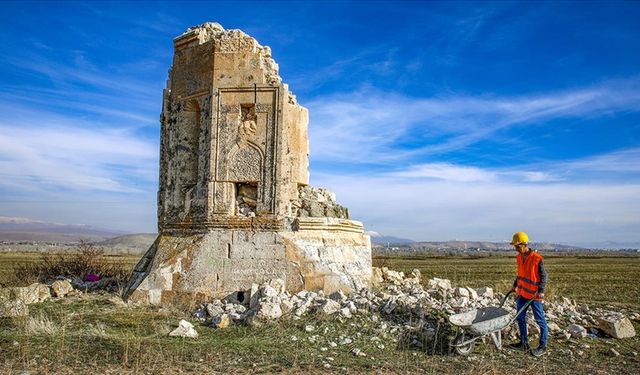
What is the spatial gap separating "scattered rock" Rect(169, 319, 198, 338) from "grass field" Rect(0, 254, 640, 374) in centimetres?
13

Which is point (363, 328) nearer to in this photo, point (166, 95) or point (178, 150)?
point (178, 150)

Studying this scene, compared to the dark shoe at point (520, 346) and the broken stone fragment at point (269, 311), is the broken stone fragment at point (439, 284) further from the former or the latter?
the broken stone fragment at point (269, 311)

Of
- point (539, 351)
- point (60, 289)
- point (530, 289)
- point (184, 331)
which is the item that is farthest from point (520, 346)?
point (60, 289)

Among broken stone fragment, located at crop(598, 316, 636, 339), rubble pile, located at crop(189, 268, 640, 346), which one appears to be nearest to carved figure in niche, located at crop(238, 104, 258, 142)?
rubble pile, located at crop(189, 268, 640, 346)

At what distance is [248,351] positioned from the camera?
6.91m

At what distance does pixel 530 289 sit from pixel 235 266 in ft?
16.6

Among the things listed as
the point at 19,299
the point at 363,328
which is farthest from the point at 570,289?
the point at 19,299

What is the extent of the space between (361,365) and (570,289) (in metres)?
13.4

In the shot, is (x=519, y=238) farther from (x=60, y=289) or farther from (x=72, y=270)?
(x=72, y=270)

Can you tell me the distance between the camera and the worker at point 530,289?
7.39m

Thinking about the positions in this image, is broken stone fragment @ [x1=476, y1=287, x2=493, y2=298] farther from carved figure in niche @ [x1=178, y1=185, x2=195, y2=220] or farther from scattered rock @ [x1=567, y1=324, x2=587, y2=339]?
carved figure in niche @ [x1=178, y1=185, x2=195, y2=220]

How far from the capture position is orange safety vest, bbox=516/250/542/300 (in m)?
7.45

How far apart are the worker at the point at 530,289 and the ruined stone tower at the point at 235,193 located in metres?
3.37

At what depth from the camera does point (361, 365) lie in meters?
6.47
